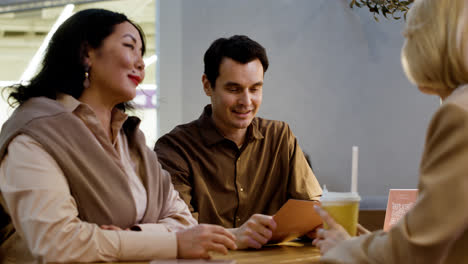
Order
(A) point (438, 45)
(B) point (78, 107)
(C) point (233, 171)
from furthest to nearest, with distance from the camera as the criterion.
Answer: (C) point (233, 171)
(B) point (78, 107)
(A) point (438, 45)

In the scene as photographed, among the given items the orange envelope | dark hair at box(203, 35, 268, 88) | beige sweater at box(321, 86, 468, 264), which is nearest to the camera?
beige sweater at box(321, 86, 468, 264)

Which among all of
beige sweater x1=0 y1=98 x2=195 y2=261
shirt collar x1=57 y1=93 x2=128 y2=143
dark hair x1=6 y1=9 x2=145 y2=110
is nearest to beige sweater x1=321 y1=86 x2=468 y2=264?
beige sweater x1=0 y1=98 x2=195 y2=261

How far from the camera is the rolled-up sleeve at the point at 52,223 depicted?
1.39 meters

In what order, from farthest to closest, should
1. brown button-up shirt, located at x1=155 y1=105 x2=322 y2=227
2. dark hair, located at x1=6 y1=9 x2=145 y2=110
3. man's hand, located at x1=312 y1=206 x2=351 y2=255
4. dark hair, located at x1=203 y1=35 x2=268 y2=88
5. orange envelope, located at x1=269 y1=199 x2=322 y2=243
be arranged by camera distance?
dark hair, located at x1=203 y1=35 x2=268 y2=88 → brown button-up shirt, located at x1=155 y1=105 x2=322 y2=227 → dark hair, located at x1=6 y1=9 x2=145 y2=110 → orange envelope, located at x1=269 y1=199 x2=322 y2=243 → man's hand, located at x1=312 y1=206 x2=351 y2=255

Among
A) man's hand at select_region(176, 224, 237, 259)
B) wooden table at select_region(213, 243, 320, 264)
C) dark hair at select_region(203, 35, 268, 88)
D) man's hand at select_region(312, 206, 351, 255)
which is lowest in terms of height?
wooden table at select_region(213, 243, 320, 264)

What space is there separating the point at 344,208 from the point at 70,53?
0.99m

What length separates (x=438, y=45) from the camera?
1.11 meters

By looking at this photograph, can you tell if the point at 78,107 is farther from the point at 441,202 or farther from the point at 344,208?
the point at 441,202

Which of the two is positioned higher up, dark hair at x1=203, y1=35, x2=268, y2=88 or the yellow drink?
dark hair at x1=203, y1=35, x2=268, y2=88

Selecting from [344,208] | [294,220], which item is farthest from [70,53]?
[344,208]

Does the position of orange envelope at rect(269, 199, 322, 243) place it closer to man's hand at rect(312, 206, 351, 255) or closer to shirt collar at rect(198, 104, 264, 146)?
man's hand at rect(312, 206, 351, 255)

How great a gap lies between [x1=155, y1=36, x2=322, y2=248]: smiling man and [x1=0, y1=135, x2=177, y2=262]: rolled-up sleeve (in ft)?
2.75

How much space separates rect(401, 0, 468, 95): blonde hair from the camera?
1.09 meters

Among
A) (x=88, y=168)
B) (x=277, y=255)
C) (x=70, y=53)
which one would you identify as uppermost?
(x=70, y=53)
